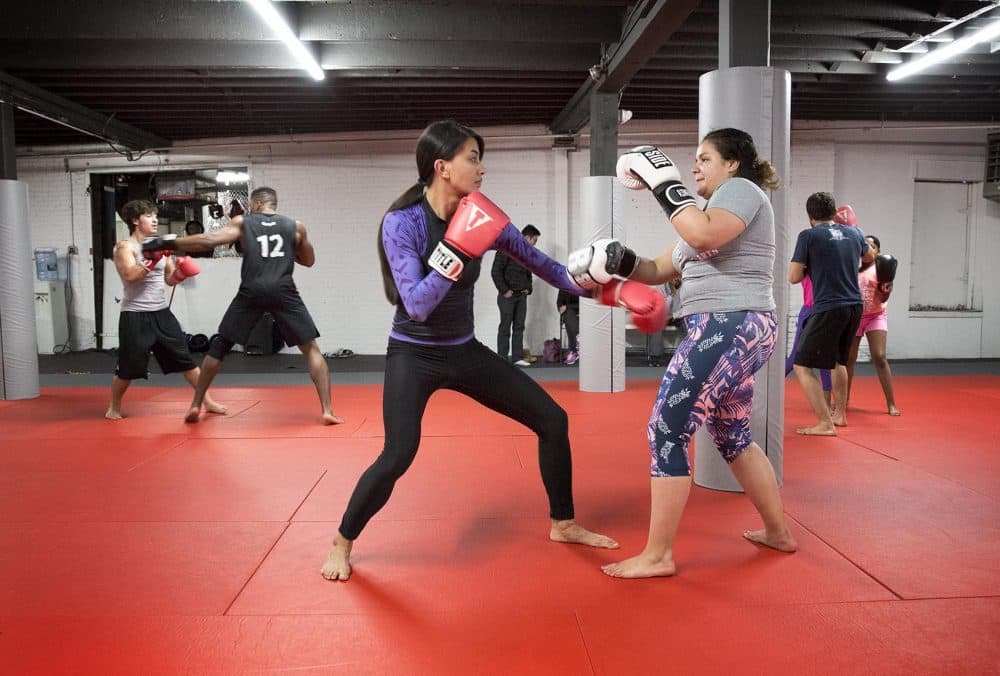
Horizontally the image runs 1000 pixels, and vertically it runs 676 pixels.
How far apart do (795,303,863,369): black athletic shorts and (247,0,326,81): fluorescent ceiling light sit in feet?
14.6

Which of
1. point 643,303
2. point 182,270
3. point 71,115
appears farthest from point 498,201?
point 643,303

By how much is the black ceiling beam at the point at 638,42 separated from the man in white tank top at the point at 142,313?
13.2ft

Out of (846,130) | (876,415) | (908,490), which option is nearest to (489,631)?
(908,490)

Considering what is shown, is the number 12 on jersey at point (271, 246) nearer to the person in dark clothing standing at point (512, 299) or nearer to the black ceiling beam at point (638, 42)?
the black ceiling beam at point (638, 42)

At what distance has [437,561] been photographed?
2.60 meters

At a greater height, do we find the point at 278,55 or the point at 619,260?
the point at 278,55

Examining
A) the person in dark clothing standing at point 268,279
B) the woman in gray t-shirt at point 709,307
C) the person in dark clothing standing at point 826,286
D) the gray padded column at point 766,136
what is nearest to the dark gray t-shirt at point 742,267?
the woman in gray t-shirt at point 709,307

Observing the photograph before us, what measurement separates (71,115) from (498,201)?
5.41 meters

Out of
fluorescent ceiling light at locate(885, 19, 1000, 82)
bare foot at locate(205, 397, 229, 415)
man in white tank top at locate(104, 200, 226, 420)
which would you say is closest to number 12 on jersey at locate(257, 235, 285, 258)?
man in white tank top at locate(104, 200, 226, 420)

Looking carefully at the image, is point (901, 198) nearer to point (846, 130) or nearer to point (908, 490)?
point (846, 130)

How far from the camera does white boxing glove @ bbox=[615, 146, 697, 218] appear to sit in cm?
225

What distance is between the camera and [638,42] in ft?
17.2

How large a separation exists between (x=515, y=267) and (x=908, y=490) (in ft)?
19.4

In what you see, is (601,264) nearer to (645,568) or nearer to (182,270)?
(645,568)
